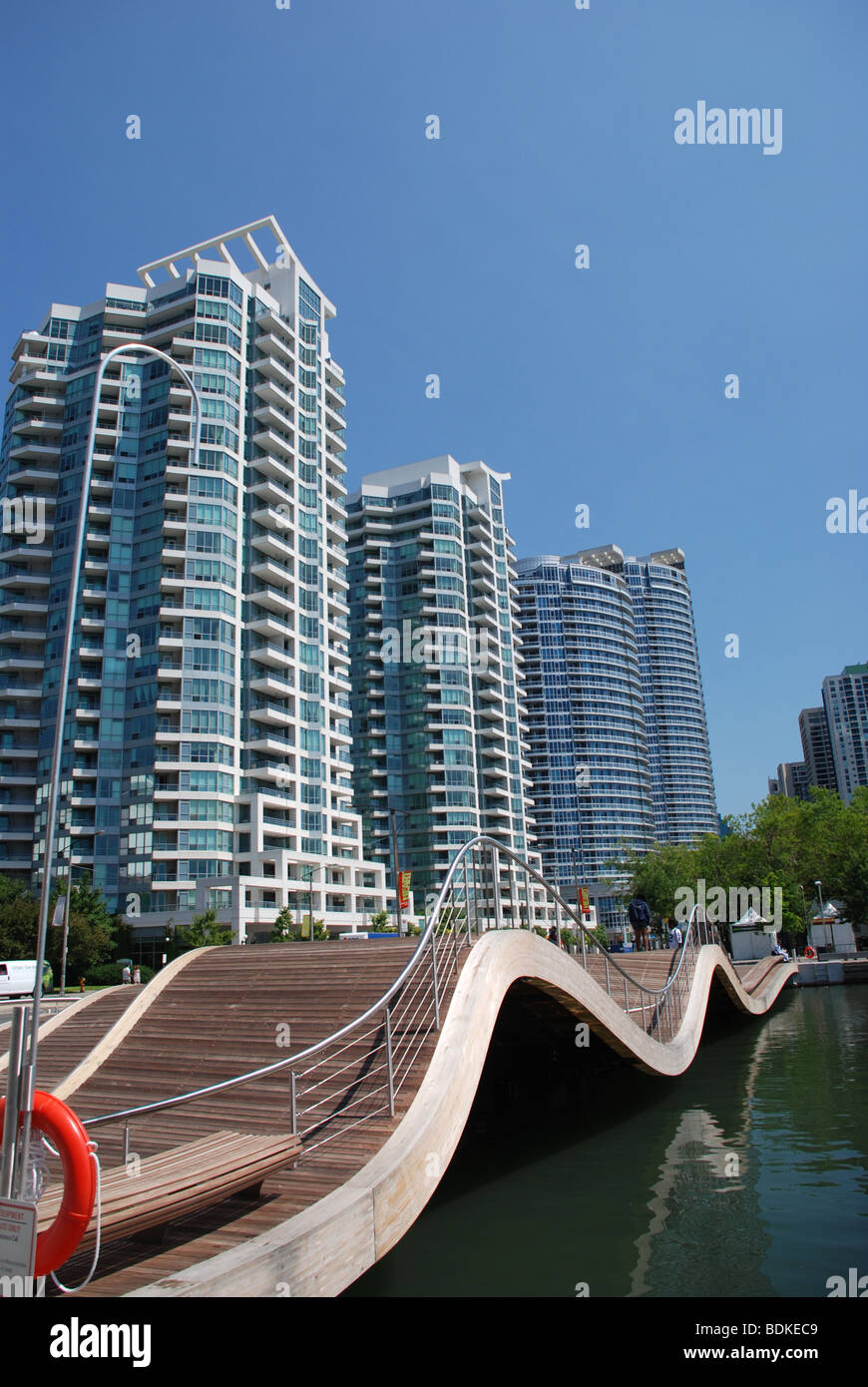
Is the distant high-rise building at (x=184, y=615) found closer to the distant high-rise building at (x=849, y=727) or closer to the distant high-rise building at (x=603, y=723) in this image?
the distant high-rise building at (x=603, y=723)

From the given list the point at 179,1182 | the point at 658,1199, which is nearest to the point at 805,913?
the point at 658,1199

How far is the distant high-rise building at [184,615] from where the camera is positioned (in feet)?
185

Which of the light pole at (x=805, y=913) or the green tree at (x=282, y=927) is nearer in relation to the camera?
the green tree at (x=282, y=927)

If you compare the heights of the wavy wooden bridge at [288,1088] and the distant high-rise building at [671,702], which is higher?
the distant high-rise building at [671,702]

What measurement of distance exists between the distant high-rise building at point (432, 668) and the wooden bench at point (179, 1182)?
80.1 m

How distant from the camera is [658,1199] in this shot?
9.18 m

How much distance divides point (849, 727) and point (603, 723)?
60075 millimetres

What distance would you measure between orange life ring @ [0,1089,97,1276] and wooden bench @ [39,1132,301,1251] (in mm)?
456

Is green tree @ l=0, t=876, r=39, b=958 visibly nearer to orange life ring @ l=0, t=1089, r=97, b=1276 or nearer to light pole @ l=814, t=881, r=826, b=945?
orange life ring @ l=0, t=1089, r=97, b=1276

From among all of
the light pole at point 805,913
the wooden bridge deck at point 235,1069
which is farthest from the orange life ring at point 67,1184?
the light pole at point 805,913

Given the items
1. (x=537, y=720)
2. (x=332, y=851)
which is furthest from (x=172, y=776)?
(x=537, y=720)

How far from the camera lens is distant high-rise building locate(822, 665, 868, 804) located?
16500cm

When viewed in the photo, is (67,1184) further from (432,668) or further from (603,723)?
(603,723)

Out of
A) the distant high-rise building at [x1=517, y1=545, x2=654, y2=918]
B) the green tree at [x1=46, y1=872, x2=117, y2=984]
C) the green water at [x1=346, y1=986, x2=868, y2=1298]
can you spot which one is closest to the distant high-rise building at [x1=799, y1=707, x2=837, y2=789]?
the distant high-rise building at [x1=517, y1=545, x2=654, y2=918]
